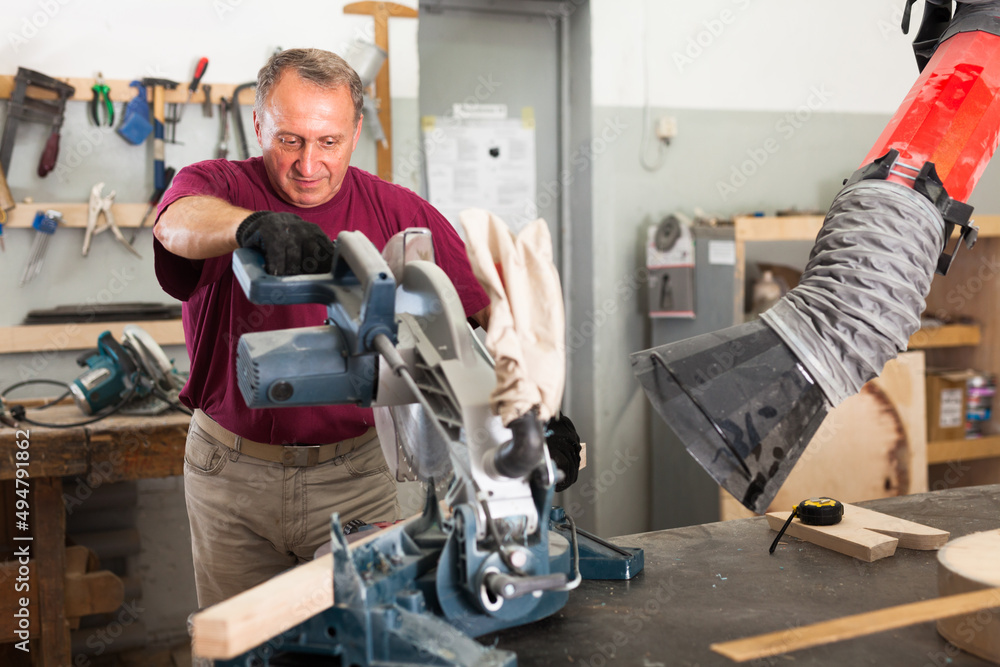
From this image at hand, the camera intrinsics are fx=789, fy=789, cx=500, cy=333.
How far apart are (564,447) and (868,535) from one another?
60 cm

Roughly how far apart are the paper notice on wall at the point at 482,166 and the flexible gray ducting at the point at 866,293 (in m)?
2.37

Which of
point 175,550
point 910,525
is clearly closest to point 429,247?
point 910,525

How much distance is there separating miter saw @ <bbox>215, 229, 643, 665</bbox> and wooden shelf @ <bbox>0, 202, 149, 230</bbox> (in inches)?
71.9

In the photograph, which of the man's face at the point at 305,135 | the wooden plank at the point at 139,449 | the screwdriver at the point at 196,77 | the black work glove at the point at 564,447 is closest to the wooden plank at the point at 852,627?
the black work glove at the point at 564,447

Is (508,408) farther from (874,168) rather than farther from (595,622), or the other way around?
(874,168)

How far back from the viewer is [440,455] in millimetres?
1085

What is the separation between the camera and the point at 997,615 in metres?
0.98

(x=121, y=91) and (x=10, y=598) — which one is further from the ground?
(x=121, y=91)

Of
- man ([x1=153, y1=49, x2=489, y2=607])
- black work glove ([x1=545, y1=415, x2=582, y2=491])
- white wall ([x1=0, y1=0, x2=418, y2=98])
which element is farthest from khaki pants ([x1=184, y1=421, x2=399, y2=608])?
white wall ([x1=0, y1=0, x2=418, y2=98])

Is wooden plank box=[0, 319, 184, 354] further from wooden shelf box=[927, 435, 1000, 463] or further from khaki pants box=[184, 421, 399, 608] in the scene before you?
wooden shelf box=[927, 435, 1000, 463]

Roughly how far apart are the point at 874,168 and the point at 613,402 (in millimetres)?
2394

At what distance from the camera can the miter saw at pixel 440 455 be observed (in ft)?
2.94

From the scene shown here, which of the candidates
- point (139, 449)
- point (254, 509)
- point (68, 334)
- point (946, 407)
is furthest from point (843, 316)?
point (946, 407)

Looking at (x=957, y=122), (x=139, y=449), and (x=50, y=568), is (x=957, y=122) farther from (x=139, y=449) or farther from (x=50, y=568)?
(x=50, y=568)
